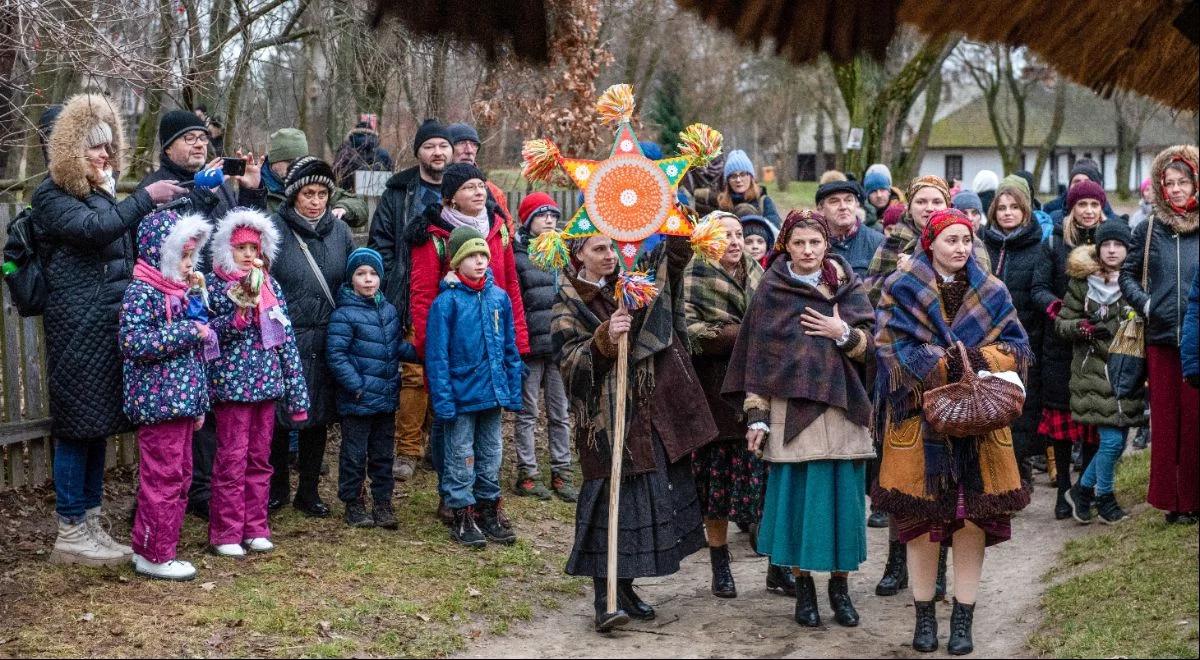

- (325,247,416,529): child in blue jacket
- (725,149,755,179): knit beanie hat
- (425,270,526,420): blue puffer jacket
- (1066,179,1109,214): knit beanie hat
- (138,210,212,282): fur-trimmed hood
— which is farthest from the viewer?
(725,149,755,179): knit beanie hat

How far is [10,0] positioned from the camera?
578 centimetres

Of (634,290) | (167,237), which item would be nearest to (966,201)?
(634,290)

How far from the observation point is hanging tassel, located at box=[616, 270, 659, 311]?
587cm

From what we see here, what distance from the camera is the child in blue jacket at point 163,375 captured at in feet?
19.6

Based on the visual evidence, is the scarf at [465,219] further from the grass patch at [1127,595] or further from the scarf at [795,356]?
the grass patch at [1127,595]

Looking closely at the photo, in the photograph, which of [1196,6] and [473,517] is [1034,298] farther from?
[1196,6]

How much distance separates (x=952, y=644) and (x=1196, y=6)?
3744 mm

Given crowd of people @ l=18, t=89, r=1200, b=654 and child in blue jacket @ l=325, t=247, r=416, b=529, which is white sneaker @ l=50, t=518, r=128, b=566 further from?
child in blue jacket @ l=325, t=247, r=416, b=529

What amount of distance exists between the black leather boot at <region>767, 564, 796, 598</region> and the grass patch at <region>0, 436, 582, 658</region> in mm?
1058

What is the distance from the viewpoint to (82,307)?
605 cm

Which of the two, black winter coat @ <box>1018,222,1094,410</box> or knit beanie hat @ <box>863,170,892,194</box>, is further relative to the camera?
knit beanie hat @ <box>863,170,892,194</box>

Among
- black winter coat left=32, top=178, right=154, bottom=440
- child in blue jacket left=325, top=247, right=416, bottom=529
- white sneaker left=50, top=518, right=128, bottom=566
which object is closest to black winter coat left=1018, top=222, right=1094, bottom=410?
child in blue jacket left=325, top=247, right=416, bottom=529

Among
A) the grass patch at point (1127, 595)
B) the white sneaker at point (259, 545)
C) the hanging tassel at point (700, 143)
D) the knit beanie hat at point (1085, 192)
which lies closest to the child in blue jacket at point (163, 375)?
the white sneaker at point (259, 545)

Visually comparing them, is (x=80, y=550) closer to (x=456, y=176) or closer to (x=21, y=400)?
(x=21, y=400)
